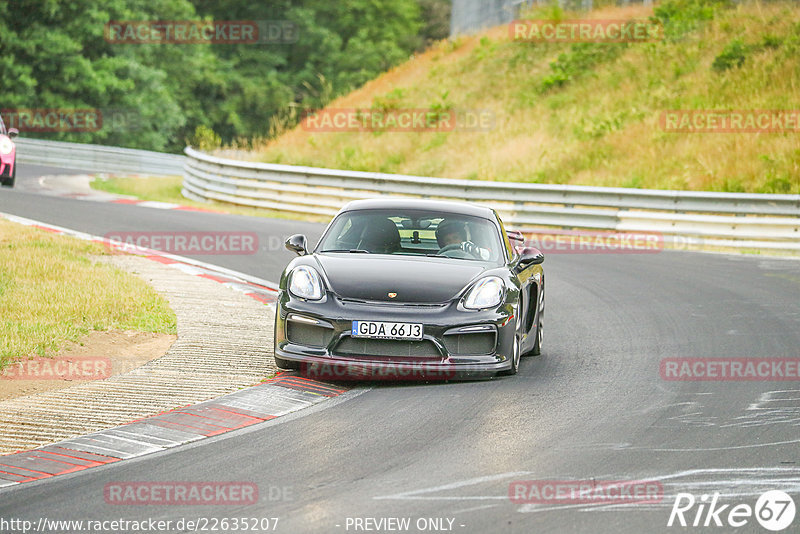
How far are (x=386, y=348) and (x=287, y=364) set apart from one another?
85 centimetres

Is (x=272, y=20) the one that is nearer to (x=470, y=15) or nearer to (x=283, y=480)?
(x=470, y=15)

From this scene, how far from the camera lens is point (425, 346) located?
836 centimetres

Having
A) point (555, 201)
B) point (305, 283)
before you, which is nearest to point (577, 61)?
point (555, 201)

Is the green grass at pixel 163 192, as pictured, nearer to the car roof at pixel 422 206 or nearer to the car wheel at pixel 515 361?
the car roof at pixel 422 206

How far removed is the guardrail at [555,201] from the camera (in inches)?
786

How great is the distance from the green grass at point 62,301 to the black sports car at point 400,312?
2.09 meters

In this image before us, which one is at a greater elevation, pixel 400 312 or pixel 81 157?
pixel 81 157

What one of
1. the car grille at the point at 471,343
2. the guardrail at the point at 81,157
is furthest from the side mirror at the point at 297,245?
the guardrail at the point at 81,157

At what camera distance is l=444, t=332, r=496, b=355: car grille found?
8406 mm

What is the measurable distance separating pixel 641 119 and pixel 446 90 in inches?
317

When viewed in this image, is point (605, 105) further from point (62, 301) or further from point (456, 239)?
point (456, 239)

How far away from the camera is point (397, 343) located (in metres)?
8.36

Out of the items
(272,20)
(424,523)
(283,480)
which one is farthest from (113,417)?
(272,20)

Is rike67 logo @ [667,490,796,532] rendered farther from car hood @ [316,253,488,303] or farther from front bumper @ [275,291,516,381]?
car hood @ [316,253,488,303]
